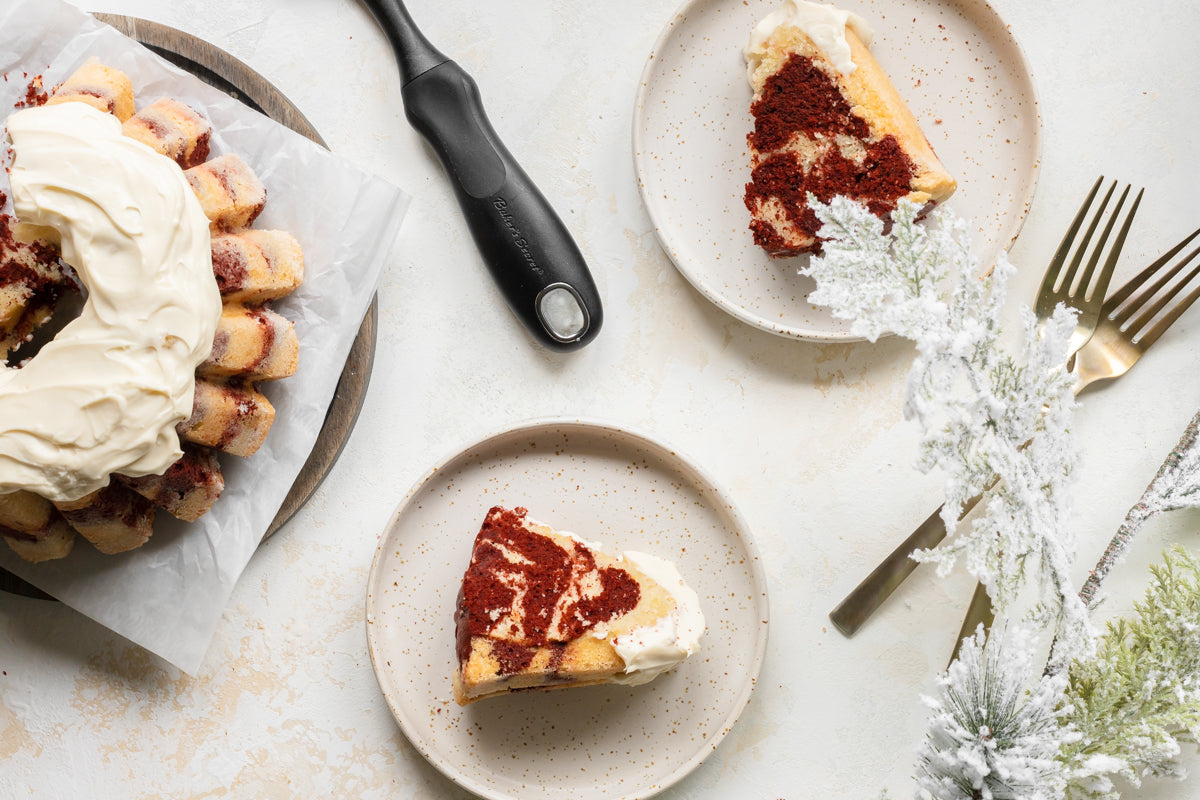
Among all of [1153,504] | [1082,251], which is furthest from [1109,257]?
[1153,504]

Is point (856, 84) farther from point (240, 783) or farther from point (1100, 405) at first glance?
point (240, 783)

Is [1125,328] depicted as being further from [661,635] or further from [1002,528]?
[661,635]

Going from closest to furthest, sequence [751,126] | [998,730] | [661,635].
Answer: [998,730], [661,635], [751,126]

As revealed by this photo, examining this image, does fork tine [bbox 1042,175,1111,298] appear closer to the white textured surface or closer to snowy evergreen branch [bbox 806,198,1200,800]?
the white textured surface

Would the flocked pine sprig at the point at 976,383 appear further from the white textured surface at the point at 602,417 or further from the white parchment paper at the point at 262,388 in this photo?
the white parchment paper at the point at 262,388

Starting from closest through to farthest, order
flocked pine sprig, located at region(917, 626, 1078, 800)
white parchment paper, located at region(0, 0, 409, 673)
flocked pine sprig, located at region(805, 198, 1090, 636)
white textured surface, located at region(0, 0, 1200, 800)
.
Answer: flocked pine sprig, located at region(805, 198, 1090, 636) < flocked pine sprig, located at region(917, 626, 1078, 800) < white parchment paper, located at region(0, 0, 409, 673) < white textured surface, located at region(0, 0, 1200, 800)

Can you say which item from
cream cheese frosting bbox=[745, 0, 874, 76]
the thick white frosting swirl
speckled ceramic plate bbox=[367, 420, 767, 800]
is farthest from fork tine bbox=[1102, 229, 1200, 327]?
the thick white frosting swirl

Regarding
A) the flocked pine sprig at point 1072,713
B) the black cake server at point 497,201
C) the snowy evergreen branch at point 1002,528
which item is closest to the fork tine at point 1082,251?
the snowy evergreen branch at point 1002,528
